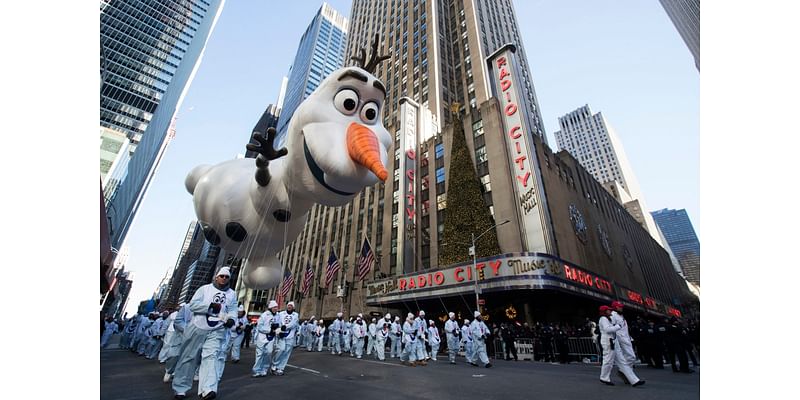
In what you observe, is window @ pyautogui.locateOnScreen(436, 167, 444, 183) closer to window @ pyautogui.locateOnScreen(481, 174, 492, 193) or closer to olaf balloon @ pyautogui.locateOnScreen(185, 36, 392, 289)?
window @ pyautogui.locateOnScreen(481, 174, 492, 193)

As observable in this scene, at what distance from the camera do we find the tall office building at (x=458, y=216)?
2195 cm

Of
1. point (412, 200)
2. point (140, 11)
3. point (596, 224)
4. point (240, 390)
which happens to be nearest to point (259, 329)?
point (240, 390)

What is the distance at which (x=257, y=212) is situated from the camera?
20.5 ft

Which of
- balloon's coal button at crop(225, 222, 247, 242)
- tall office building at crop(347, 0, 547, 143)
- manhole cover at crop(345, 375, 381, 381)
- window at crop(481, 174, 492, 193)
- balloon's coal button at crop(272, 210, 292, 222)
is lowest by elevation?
manhole cover at crop(345, 375, 381, 381)

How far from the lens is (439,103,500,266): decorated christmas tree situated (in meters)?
23.2

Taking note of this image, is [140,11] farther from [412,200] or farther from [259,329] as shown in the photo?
[259,329]

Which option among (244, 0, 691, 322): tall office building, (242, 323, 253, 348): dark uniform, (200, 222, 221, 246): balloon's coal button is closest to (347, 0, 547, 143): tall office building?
(244, 0, 691, 322): tall office building

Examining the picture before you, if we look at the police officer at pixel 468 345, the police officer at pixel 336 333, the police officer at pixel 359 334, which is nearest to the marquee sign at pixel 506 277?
the police officer at pixel 468 345

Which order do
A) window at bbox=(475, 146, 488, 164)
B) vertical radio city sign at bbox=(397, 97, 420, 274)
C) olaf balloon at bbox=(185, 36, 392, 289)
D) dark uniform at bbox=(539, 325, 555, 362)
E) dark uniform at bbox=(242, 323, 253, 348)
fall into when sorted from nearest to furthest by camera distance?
olaf balloon at bbox=(185, 36, 392, 289) → dark uniform at bbox=(242, 323, 253, 348) → dark uniform at bbox=(539, 325, 555, 362) → window at bbox=(475, 146, 488, 164) → vertical radio city sign at bbox=(397, 97, 420, 274)

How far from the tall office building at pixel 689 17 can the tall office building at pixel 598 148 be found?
55594 mm

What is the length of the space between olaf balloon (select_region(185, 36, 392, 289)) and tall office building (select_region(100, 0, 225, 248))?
230 ft

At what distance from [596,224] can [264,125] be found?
112946 millimetres

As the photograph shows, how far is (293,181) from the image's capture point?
5.55 metres

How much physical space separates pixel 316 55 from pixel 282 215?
11517 centimetres
